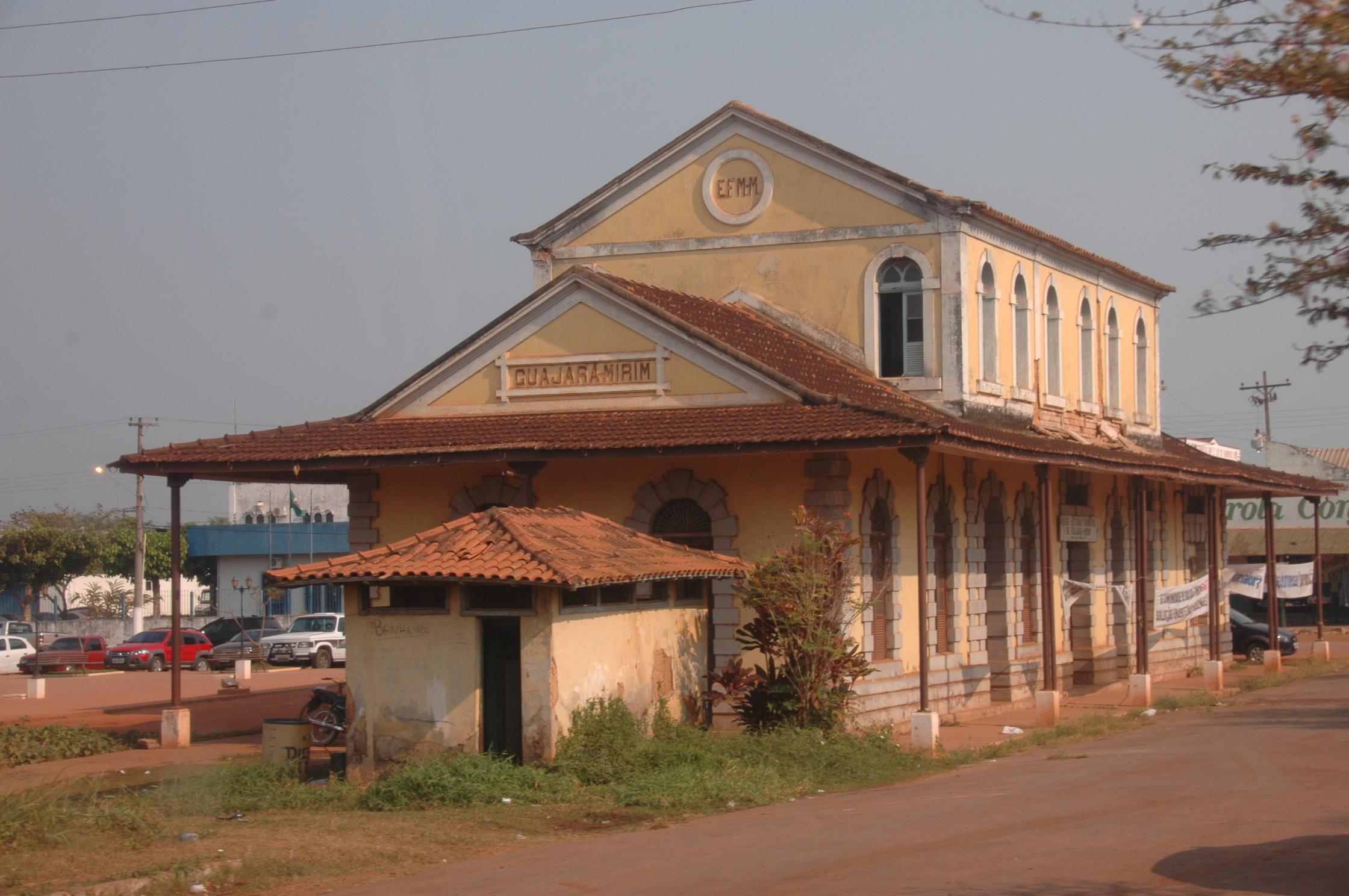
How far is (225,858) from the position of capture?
37.4ft

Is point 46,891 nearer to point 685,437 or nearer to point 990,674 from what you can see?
point 685,437

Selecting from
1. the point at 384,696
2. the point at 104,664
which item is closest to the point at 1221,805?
the point at 384,696

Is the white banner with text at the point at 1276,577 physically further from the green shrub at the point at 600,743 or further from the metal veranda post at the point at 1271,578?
the green shrub at the point at 600,743

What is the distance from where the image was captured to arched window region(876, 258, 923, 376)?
2353 cm

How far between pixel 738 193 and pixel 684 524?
6548mm

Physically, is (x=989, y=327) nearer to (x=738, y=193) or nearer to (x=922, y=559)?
(x=738, y=193)

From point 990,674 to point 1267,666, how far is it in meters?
9.31

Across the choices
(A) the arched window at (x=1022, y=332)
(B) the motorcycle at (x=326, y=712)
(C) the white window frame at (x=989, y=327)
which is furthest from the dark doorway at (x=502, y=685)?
(A) the arched window at (x=1022, y=332)

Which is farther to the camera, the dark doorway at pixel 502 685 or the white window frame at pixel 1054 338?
the white window frame at pixel 1054 338

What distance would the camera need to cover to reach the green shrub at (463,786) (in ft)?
46.3

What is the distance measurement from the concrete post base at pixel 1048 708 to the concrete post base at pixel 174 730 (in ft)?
37.2

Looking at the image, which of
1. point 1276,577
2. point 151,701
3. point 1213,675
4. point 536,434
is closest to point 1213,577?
point 1213,675

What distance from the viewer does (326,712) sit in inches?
742

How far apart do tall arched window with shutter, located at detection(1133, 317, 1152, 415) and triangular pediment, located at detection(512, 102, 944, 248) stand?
31.8ft
